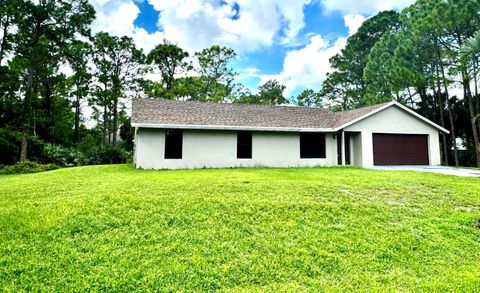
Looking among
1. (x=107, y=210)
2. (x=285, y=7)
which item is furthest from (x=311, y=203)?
(x=285, y=7)

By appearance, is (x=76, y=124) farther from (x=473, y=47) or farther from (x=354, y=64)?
(x=354, y=64)

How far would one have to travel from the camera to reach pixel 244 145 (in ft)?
47.5

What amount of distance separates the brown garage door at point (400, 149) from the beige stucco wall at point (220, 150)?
252 centimetres

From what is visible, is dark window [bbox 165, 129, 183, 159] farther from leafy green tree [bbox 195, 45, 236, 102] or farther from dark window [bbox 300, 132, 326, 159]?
leafy green tree [bbox 195, 45, 236, 102]

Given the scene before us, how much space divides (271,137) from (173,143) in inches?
201

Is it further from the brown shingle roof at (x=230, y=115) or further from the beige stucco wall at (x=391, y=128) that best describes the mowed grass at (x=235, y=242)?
the beige stucco wall at (x=391, y=128)

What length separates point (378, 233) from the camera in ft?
15.1

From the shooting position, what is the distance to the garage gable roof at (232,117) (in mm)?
13391

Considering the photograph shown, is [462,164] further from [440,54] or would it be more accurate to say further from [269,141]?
[269,141]

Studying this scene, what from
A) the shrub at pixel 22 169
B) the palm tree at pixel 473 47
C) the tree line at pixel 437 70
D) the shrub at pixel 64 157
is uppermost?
the tree line at pixel 437 70

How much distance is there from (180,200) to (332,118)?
13734mm

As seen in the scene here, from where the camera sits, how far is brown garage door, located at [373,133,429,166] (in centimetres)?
1559

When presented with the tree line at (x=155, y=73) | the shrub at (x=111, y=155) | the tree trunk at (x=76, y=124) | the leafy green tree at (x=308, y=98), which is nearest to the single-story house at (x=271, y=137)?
A: the tree line at (x=155, y=73)

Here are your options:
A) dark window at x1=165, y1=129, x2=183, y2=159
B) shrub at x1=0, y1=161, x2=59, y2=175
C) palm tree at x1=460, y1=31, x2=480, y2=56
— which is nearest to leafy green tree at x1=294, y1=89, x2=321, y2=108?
dark window at x1=165, y1=129, x2=183, y2=159
